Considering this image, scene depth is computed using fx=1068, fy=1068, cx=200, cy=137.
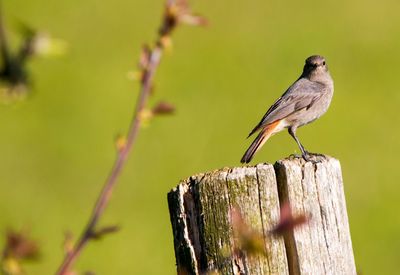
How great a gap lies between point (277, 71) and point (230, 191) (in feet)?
34.9

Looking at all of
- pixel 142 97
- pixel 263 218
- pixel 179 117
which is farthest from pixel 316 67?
pixel 179 117

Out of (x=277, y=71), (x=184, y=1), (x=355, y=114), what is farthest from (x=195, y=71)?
(x=184, y=1)

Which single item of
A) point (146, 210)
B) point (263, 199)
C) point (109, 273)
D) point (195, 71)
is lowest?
point (263, 199)

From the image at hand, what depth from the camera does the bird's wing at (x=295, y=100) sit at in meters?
6.50

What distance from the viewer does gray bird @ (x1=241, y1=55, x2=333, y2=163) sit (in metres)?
6.43

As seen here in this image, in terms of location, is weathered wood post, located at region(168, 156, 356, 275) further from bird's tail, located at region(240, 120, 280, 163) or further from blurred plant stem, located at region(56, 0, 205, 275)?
bird's tail, located at region(240, 120, 280, 163)

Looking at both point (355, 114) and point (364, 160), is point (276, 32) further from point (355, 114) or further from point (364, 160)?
point (364, 160)

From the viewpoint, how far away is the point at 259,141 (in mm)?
6363

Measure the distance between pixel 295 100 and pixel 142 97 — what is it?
4542mm

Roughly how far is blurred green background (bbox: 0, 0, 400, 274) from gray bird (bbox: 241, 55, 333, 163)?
3725 mm

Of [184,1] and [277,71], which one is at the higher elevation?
[277,71]

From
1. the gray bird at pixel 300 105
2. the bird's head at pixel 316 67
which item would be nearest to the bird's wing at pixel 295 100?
the gray bird at pixel 300 105

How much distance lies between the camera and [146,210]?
12.2 metres

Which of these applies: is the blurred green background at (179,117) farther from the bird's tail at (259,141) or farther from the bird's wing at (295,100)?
the bird's tail at (259,141)
